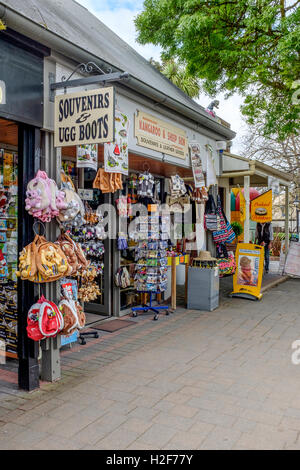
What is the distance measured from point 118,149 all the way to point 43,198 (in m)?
1.41

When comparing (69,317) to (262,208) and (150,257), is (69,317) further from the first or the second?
(262,208)

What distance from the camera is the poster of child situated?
802cm

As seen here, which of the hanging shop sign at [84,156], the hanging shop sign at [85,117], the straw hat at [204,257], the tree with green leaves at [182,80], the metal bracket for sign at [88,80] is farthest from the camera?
the tree with green leaves at [182,80]

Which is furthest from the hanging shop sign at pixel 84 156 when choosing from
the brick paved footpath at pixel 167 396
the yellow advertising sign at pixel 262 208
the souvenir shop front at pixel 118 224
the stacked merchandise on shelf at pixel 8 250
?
the yellow advertising sign at pixel 262 208

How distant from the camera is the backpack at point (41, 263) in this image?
11.7ft

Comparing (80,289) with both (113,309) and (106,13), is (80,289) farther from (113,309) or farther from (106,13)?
(106,13)

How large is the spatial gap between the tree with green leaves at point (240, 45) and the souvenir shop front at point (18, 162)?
5.83 meters

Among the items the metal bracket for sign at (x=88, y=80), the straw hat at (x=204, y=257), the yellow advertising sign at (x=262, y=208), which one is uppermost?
the metal bracket for sign at (x=88, y=80)

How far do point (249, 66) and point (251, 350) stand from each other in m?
7.50

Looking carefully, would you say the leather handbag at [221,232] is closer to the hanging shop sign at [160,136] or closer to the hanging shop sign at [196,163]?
the hanging shop sign at [196,163]

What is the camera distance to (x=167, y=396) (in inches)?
143

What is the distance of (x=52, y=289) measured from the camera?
4.02m

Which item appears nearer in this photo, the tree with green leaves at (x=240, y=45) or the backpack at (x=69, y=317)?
the backpack at (x=69, y=317)

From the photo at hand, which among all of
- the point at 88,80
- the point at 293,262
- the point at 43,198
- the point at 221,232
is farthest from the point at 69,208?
the point at 293,262
